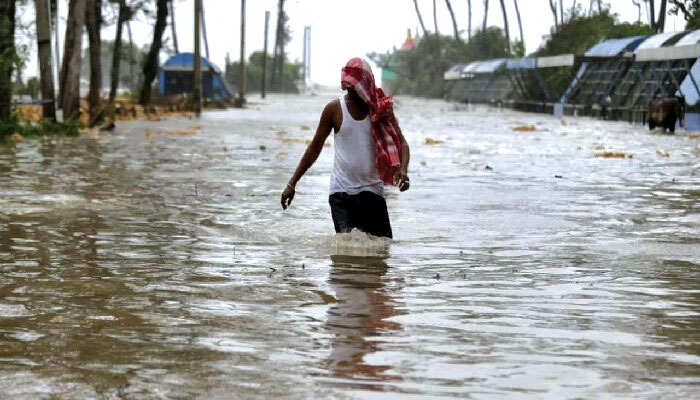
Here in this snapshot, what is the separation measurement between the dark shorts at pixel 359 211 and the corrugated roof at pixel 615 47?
35.7 meters

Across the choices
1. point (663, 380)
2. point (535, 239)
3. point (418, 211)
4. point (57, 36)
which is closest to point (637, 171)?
point (418, 211)

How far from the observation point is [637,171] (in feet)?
65.1

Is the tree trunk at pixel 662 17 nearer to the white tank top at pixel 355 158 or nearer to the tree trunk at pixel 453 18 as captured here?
the tree trunk at pixel 453 18

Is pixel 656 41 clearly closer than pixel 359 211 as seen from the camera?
No

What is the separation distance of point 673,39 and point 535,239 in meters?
29.3

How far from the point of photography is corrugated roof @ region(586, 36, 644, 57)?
44.7 meters

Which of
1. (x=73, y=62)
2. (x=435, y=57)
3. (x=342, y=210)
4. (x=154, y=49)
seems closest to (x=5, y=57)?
(x=73, y=62)

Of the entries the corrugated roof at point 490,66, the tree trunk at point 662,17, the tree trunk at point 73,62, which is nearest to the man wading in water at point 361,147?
the tree trunk at point 73,62

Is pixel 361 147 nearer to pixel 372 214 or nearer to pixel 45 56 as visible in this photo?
pixel 372 214

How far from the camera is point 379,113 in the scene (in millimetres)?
9594

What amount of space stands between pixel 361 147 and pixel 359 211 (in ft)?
1.51

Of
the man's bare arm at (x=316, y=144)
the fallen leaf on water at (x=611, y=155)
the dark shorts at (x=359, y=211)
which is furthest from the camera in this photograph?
the fallen leaf on water at (x=611, y=155)

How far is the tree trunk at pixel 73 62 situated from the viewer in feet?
107

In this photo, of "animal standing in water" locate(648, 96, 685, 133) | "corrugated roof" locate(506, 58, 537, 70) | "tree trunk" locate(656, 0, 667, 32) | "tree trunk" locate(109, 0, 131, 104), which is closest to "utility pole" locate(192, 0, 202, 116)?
"tree trunk" locate(109, 0, 131, 104)
